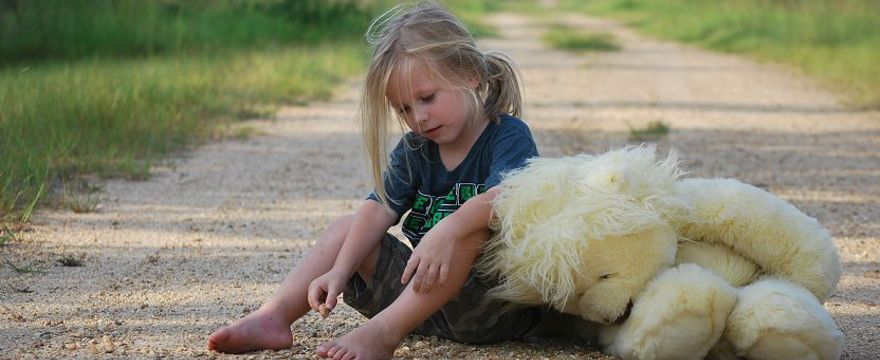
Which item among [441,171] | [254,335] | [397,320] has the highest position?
[441,171]

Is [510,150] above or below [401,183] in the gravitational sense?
above

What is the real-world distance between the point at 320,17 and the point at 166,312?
12752 mm

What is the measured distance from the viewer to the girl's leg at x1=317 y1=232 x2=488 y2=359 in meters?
2.85

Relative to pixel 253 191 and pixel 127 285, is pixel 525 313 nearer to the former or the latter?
A: pixel 127 285

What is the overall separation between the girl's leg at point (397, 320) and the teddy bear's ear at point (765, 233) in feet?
1.79

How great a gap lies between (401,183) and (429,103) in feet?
0.83

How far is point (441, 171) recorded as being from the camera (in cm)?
319

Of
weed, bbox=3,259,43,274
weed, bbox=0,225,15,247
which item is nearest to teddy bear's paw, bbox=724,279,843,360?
weed, bbox=3,259,43,274

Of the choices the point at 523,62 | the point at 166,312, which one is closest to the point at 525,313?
the point at 166,312

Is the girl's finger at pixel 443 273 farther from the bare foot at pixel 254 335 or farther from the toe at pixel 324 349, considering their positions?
the bare foot at pixel 254 335

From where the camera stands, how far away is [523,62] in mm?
13672

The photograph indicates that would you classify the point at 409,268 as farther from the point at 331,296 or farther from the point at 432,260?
the point at 331,296

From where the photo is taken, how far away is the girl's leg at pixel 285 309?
9.66 feet

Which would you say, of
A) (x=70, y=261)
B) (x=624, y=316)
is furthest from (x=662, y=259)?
(x=70, y=261)
